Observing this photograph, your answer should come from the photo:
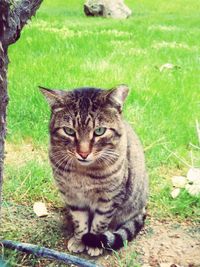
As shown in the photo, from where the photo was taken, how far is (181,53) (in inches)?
249

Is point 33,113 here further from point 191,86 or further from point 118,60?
point 118,60

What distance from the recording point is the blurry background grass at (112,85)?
2988 mm

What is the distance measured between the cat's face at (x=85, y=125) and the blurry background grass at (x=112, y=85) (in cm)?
50

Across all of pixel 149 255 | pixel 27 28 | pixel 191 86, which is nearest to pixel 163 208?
pixel 149 255

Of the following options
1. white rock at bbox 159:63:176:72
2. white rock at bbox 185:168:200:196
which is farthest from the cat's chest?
white rock at bbox 159:63:176:72

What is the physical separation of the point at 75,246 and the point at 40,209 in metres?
0.32

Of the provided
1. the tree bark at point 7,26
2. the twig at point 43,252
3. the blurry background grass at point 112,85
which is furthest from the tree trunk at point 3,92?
the blurry background grass at point 112,85

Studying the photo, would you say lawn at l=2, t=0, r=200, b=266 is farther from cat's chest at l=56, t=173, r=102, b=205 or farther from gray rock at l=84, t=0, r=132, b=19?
gray rock at l=84, t=0, r=132, b=19

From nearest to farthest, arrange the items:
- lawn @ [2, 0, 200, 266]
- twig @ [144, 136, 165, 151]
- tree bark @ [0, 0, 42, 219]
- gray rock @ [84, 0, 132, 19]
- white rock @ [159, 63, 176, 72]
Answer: tree bark @ [0, 0, 42, 219], lawn @ [2, 0, 200, 266], twig @ [144, 136, 165, 151], white rock @ [159, 63, 176, 72], gray rock @ [84, 0, 132, 19]

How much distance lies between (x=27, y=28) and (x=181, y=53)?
2.04 meters

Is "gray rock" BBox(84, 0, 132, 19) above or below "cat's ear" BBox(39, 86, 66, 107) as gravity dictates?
below

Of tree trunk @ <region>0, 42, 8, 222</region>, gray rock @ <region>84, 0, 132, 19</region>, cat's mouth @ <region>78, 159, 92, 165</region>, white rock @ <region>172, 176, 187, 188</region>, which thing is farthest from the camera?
gray rock @ <region>84, 0, 132, 19</region>

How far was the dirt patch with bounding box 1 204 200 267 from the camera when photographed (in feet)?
8.00

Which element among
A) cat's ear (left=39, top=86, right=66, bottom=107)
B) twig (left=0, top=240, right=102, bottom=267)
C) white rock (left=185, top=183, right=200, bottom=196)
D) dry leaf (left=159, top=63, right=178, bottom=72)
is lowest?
dry leaf (left=159, top=63, right=178, bottom=72)
